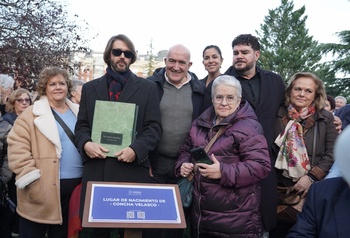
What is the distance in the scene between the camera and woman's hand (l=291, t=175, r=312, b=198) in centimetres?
352

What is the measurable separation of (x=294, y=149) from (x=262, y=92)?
70 centimetres

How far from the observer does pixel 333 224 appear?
2.09m

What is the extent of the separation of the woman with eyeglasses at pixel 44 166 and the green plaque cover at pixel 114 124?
56 centimetres

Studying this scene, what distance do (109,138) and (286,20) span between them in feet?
159

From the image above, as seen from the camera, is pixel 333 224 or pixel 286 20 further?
pixel 286 20

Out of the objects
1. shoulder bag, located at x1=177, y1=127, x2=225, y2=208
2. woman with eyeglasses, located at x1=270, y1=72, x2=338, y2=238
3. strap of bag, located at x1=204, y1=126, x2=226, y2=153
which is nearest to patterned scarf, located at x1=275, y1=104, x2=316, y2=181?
woman with eyeglasses, located at x1=270, y1=72, x2=338, y2=238

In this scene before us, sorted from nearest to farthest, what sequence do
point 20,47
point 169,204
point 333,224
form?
1. point 333,224
2. point 169,204
3. point 20,47

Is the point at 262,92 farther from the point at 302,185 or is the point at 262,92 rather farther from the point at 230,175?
the point at 230,175

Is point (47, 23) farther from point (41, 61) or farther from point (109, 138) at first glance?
point (109, 138)

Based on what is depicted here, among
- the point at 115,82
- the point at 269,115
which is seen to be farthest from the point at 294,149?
the point at 115,82

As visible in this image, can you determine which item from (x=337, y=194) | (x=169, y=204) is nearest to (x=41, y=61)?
(x=169, y=204)

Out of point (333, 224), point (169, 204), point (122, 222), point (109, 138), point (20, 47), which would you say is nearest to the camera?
point (333, 224)

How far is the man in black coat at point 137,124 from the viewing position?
347 cm

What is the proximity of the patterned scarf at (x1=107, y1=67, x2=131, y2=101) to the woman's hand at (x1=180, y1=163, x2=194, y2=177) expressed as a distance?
942 mm
